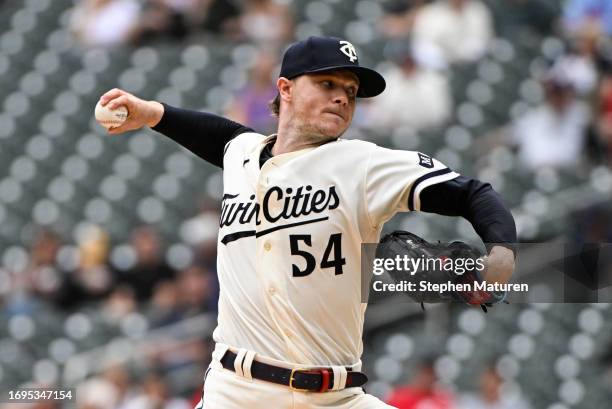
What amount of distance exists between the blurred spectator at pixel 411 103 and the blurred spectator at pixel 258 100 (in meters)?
0.82

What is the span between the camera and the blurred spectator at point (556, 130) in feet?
30.6

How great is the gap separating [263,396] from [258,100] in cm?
655

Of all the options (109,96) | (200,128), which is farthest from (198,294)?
(109,96)

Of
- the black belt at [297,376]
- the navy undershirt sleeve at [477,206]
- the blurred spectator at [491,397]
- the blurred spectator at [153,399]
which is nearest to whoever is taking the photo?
the navy undershirt sleeve at [477,206]

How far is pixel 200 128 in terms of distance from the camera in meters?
4.39

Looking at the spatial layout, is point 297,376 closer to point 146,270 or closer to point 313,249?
point 313,249

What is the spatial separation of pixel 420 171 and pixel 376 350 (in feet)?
17.1

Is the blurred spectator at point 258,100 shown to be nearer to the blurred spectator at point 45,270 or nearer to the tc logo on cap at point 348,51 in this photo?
the blurred spectator at point 45,270

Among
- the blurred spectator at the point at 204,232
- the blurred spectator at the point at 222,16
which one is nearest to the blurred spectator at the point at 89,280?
the blurred spectator at the point at 204,232

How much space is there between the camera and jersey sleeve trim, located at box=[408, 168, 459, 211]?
12.2 ft

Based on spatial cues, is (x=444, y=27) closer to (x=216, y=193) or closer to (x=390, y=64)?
(x=390, y=64)

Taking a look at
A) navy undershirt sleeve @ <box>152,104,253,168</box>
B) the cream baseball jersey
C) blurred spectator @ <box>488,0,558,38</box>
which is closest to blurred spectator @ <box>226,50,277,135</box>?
blurred spectator @ <box>488,0,558,38</box>

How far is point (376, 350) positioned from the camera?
888cm

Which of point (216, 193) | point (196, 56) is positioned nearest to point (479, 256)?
point (216, 193)
